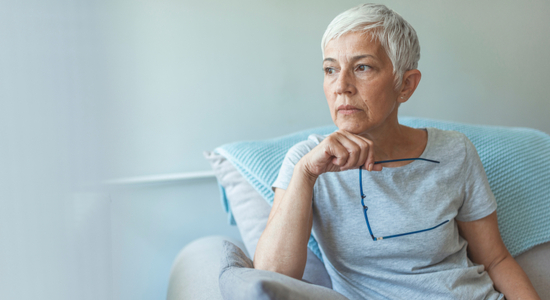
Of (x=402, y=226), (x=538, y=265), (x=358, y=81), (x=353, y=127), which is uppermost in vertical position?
(x=358, y=81)

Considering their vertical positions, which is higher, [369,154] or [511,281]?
[369,154]

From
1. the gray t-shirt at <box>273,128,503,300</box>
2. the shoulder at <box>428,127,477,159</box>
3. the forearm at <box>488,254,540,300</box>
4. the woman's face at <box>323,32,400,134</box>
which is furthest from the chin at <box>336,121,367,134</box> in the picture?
the forearm at <box>488,254,540,300</box>

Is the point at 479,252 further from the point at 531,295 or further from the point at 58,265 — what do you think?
the point at 58,265

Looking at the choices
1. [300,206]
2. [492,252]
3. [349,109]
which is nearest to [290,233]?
[300,206]

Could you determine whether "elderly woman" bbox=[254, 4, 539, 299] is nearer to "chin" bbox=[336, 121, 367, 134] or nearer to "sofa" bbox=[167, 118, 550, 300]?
"chin" bbox=[336, 121, 367, 134]

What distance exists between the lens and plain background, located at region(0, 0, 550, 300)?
0.88 ft

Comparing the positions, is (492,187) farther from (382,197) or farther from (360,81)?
(360,81)

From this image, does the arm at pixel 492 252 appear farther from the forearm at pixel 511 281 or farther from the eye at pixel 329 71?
the eye at pixel 329 71

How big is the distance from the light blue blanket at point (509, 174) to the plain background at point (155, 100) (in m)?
0.33

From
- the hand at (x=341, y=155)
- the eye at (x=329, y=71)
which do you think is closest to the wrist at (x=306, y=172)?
the hand at (x=341, y=155)

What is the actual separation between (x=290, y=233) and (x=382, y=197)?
255 millimetres

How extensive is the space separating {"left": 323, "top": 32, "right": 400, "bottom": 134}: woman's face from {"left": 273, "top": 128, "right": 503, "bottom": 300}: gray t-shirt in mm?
137

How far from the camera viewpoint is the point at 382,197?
35.5 inches

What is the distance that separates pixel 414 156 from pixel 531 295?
441mm
